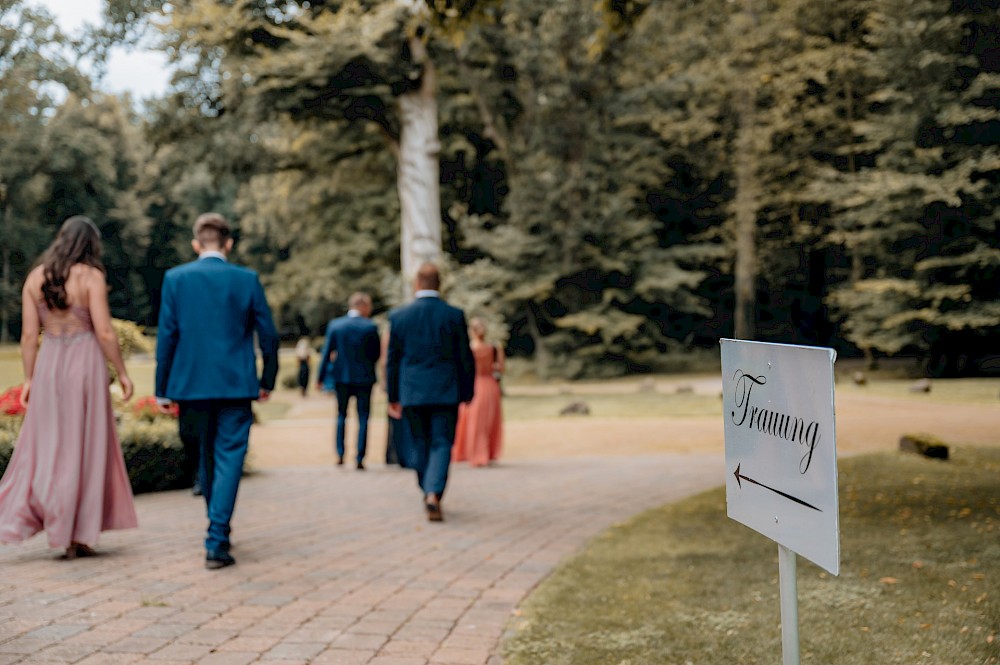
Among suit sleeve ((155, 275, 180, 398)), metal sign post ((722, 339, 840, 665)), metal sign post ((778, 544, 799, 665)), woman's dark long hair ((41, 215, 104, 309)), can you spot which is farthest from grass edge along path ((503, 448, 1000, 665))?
woman's dark long hair ((41, 215, 104, 309))

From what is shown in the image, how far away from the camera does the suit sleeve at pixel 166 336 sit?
5417mm

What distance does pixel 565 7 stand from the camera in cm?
2762

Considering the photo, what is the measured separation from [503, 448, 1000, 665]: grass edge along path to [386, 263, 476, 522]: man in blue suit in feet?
4.83

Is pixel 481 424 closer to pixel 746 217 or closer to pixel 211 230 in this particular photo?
pixel 211 230

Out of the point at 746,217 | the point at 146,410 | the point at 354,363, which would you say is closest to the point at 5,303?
the point at 146,410

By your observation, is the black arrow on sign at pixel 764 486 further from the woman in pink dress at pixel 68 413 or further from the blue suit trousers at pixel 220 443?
the woman in pink dress at pixel 68 413

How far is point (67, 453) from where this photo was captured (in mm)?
5242

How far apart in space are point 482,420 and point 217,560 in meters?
5.85

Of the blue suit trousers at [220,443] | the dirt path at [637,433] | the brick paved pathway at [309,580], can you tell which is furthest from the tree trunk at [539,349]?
the blue suit trousers at [220,443]

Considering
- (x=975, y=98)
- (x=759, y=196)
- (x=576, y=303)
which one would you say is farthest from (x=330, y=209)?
(x=975, y=98)

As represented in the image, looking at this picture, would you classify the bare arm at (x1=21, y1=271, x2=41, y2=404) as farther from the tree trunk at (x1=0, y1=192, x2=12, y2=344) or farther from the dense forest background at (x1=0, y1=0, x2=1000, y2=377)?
the dense forest background at (x1=0, y1=0, x2=1000, y2=377)

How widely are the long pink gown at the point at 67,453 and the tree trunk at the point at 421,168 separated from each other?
14936mm

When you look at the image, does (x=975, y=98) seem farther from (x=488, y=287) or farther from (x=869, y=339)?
(x=488, y=287)

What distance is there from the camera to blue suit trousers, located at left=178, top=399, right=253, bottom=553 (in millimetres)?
5305
